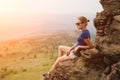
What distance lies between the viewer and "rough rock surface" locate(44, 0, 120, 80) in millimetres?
15633

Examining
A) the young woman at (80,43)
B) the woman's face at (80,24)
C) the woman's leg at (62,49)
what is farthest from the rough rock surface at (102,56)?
the woman's leg at (62,49)

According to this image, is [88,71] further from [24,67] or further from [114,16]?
[24,67]

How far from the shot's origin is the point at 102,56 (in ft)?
53.8

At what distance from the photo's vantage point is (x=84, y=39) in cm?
1680

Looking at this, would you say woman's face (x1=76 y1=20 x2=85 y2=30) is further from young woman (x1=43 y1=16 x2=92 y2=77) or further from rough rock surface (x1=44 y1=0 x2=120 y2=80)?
rough rock surface (x1=44 y1=0 x2=120 y2=80)

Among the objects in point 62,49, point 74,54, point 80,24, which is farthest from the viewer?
point 62,49

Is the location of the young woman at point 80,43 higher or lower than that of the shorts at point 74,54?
higher

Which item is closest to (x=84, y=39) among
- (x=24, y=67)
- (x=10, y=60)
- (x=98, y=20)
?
(x=98, y=20)

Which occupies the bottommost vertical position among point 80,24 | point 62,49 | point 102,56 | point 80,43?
point 102,56

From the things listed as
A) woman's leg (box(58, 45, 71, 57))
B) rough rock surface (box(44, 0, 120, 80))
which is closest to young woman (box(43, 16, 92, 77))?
woman's leg (box(58, 45, 71, 57))

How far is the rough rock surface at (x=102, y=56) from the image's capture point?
1563cm

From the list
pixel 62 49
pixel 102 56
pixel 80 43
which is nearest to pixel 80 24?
pixel 80 43

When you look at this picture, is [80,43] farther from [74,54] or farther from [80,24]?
[80,24]

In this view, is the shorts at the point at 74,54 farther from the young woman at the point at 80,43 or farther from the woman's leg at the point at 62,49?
the woman's leg at the point at 62,49
